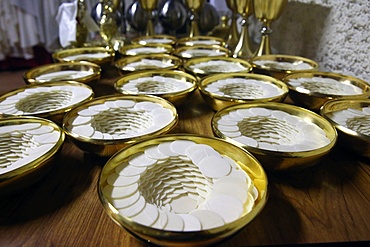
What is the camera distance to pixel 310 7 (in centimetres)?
140

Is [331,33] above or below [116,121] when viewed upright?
above

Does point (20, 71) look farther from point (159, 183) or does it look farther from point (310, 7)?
point (159, 183)

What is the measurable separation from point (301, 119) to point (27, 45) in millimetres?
2630

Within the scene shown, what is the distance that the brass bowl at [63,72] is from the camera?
0.97m

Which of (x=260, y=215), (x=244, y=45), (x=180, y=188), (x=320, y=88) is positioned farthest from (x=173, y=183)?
(x=244, y=45)

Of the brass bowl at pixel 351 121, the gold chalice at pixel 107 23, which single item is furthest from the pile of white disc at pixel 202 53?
the brass bowl at pixel 351 121

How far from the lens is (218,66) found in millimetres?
1108

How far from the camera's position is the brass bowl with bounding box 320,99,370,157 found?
1.96 ft

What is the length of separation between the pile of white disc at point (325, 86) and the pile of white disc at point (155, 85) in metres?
0.32

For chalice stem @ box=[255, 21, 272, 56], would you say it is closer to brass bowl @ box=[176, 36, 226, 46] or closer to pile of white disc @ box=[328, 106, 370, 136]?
brass bowl @ box=[176, 36, 226, 46]

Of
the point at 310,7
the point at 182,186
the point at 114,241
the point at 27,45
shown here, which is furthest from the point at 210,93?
the point at 27,45

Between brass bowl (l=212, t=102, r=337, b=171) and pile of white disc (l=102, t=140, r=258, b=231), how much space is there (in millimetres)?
66

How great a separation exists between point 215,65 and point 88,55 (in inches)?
20.9

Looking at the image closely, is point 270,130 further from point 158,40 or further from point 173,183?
point 158,40
